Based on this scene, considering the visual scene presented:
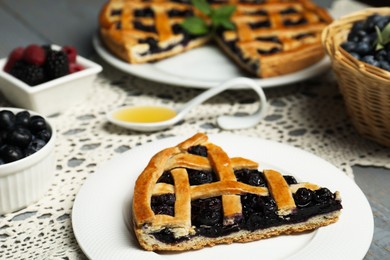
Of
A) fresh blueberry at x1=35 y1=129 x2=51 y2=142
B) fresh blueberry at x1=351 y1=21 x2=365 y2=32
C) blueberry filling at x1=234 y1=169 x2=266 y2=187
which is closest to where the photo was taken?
blueberry filling at x1=234 y1=169 x2=266 y2=187

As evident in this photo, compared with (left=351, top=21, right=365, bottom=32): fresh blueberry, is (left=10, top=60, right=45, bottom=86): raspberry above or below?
below

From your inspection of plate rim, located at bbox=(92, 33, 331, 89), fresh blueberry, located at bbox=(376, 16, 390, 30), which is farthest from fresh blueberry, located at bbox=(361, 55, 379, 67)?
plate rim, located at bbox=(92, 33, 331, 89)

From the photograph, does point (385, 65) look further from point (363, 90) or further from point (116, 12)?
point (116, 12)

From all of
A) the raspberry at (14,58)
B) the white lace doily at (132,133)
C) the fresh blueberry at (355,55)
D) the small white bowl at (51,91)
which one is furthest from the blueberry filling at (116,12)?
the fresh blueberry at (355,55)

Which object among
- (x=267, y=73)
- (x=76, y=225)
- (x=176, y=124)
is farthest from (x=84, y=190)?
(x=267, y=73)

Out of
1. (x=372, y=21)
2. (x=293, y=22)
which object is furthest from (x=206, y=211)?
(x=293, y=22)

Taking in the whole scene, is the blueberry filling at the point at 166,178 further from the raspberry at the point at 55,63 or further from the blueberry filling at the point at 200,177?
the raspberry at the point at 55,63

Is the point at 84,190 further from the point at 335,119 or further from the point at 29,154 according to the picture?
the point at 335,119

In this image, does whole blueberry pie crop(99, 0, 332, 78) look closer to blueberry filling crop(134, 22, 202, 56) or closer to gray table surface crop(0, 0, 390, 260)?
blueberry filling crop(134, 22, 202, 56)
